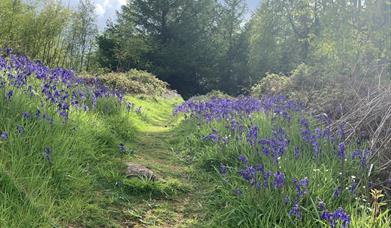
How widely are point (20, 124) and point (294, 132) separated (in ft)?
10.8

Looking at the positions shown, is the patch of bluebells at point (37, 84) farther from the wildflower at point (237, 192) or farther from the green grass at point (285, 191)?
the wildflower at point (237, 192)

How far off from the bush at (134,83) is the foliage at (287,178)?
8.56 meters

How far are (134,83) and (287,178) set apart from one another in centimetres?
1500

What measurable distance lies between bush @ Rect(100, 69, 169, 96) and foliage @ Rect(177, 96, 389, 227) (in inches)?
337

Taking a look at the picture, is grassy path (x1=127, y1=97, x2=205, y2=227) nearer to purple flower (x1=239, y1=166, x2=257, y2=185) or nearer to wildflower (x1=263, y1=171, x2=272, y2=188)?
purple flower (x1=239, y1=166, x2=257, y2=185)

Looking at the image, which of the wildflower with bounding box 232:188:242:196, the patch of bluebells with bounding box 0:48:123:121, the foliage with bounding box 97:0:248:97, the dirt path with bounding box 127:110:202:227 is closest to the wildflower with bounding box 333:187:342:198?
the wildflower with bounding box 232:188:242:196

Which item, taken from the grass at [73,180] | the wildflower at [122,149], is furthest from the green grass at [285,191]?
the wildflower at [122,149]

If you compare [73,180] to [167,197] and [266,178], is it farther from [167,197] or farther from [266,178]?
[266,178]

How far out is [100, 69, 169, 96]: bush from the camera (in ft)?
52.4

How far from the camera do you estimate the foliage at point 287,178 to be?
3088 mm

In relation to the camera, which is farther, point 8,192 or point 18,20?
point 18,20

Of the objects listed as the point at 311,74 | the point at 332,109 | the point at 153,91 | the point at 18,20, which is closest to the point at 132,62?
the point at 18,20

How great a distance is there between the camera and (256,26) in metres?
39.8

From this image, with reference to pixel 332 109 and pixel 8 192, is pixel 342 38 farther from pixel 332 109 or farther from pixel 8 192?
pixel 8 192
